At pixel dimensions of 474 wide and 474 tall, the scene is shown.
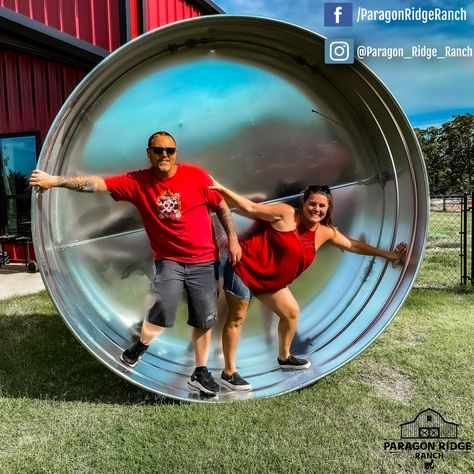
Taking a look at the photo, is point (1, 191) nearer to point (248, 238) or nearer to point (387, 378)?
point (248, 238)

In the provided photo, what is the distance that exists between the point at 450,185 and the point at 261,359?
36962 mm

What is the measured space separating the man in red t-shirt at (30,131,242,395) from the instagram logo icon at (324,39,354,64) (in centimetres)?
105

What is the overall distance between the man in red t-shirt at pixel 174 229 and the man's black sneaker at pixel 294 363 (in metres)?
0.51

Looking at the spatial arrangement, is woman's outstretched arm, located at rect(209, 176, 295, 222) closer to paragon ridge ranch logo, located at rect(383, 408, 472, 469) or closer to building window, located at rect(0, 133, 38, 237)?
paragon ridge ranch logo, located at rect(383, 408, 472, 469)

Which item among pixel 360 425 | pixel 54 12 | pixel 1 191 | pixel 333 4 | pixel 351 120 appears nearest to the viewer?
pixel 360 425

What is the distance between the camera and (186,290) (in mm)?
3039

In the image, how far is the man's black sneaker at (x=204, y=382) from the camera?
3.06 meters

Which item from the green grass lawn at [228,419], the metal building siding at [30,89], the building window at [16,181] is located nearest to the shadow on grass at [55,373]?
the green grass lawn at [228,419]

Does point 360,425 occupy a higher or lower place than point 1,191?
lower

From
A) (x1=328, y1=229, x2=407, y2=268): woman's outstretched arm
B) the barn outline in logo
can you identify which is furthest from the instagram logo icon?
the barn outline in logo

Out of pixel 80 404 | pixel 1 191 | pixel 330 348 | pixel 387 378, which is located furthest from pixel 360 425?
pixel 1 191

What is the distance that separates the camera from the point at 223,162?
3.18 m

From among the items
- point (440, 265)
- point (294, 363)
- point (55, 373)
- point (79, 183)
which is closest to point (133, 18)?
point (79, 183)

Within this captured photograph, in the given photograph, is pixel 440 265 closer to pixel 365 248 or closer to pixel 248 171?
pixel 365 248
